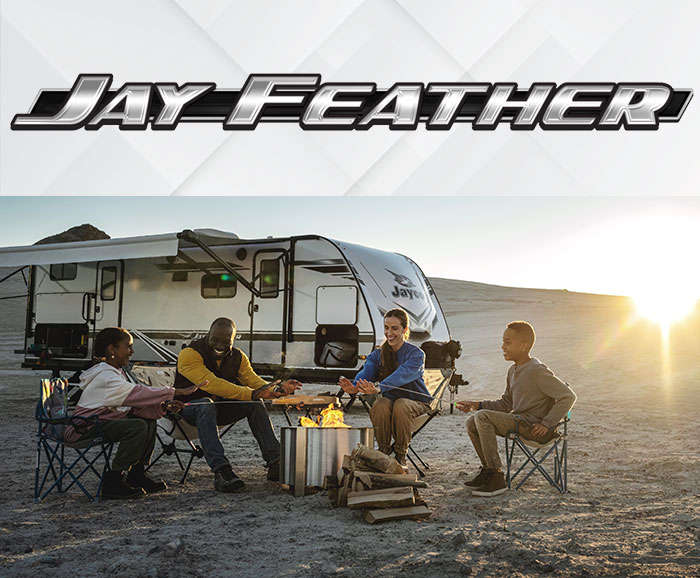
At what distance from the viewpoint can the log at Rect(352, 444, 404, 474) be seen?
4.41 meters

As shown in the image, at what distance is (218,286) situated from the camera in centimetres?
989

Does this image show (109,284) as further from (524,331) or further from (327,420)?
(524,331)

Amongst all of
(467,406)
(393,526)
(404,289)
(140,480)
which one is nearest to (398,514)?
(393,526)

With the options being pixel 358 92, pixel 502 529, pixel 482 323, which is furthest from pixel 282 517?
pixel 482 323

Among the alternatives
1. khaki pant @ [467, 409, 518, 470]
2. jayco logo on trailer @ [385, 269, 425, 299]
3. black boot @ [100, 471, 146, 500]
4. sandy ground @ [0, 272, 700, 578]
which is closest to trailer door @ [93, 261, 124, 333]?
sandy ground @ [0, 272, 700, 578]

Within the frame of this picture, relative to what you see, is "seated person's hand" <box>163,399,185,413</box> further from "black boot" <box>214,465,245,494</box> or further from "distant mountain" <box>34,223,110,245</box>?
"distant mountain" <box>34,223,110,245</box>

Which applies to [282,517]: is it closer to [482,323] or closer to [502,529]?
[502,529]

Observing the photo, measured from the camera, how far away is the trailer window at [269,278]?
9523 millimetres

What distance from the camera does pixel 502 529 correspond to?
12.8ft

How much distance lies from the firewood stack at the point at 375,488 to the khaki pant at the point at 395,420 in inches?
27.4

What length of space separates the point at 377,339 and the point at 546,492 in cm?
424

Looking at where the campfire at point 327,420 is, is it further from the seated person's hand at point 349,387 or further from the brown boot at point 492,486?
the brown boot at point 492,486

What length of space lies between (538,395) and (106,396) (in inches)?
108

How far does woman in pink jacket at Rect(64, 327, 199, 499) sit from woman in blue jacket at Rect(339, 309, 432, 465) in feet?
4.51
